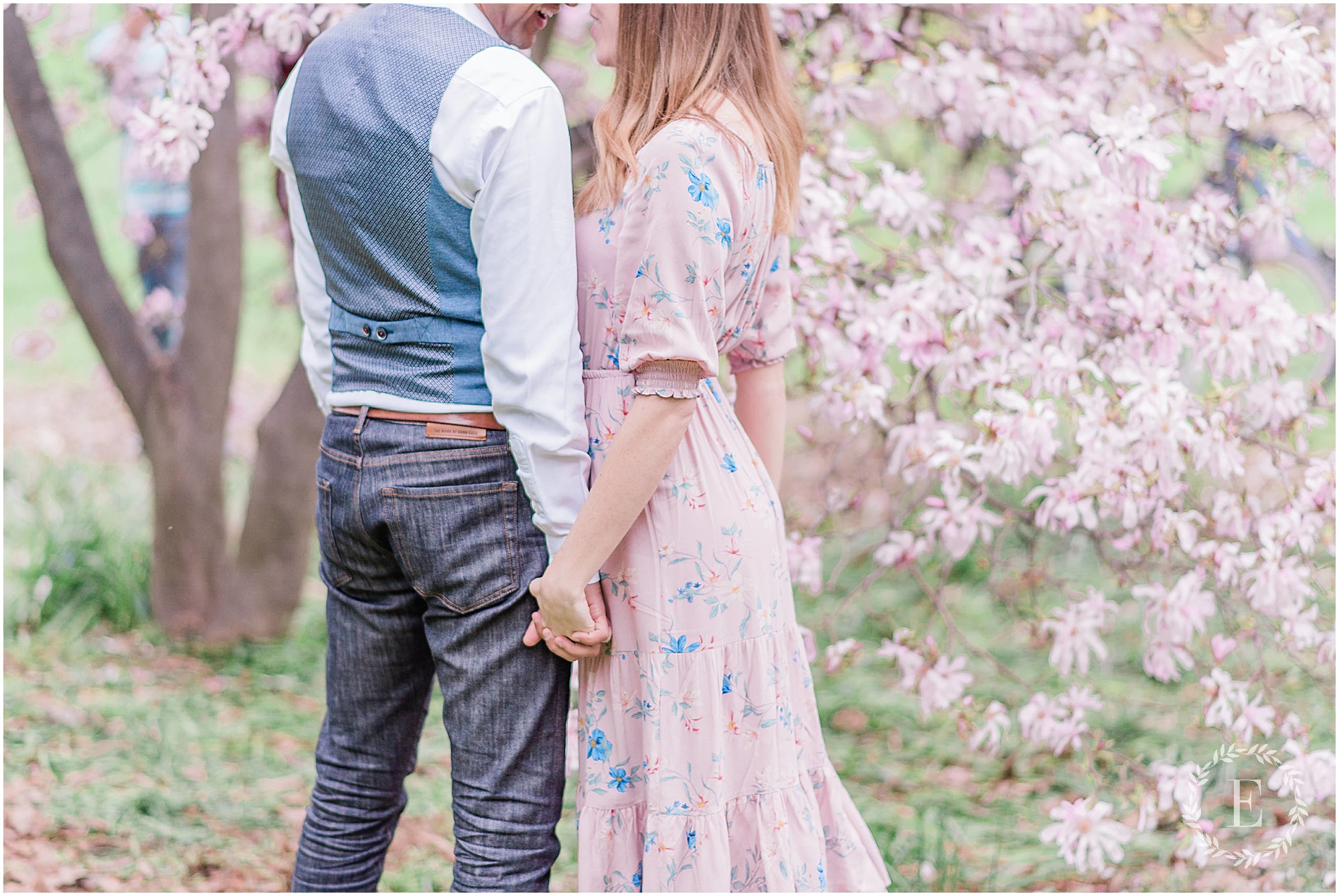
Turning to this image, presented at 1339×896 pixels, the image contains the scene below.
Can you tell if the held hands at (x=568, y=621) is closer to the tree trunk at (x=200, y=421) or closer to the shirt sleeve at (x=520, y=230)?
the shirt sleeve at (x=520, y=230)

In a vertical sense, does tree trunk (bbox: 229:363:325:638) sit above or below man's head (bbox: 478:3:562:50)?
below

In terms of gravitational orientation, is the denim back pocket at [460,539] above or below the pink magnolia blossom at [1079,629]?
above

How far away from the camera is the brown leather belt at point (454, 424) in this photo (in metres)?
1.42

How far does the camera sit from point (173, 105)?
2006mm

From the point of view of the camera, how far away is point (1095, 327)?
7.34 ft

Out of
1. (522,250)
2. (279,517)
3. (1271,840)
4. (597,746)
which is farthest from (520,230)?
(279,517)

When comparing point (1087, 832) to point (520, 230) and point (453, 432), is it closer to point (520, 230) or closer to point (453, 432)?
point (453, 432)

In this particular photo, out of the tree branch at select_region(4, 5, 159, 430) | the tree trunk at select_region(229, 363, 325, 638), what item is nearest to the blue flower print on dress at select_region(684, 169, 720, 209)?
the tree trunk at select_region(229, 363, 325, 638)

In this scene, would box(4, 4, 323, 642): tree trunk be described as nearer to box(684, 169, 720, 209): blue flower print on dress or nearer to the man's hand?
the man's hand

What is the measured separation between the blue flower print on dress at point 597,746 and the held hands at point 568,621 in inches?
4.9

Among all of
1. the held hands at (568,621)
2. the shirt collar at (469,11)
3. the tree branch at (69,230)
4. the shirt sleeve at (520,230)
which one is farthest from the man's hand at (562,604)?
the tree branch at (69,230)

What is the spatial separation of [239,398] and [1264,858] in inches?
257

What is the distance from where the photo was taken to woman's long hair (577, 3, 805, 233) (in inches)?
57.1

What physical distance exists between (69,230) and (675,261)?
2572mm
